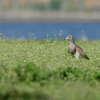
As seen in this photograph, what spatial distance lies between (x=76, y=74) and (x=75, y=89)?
149 cm

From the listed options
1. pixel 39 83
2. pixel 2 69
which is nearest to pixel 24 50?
pixel 2 69

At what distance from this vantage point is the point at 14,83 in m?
8.36

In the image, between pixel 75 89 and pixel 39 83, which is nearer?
pixel 75 89

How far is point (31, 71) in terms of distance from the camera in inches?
347

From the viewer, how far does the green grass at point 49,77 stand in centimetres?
749

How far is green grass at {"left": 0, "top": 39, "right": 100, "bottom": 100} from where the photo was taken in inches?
295

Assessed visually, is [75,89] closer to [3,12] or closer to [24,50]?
[24,50]

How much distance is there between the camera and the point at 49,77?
349 inches

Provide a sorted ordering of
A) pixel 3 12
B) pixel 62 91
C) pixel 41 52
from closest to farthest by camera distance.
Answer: pixel 62 91 → pixel 41 52 → pixel 3 12

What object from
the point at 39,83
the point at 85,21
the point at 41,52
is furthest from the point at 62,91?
the point at 85,21

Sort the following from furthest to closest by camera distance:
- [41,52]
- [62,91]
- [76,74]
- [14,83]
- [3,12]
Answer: [3,12], [41,52], [76,74], [14,83], [62,91]

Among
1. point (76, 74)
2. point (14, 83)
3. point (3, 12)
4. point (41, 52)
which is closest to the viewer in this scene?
point (14, 83)

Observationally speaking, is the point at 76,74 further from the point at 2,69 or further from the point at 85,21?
the point at 85,21

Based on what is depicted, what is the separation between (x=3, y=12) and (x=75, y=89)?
85749mm
